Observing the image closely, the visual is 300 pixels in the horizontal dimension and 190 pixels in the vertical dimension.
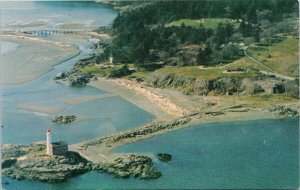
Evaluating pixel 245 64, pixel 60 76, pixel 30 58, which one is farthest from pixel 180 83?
pixel 30 58

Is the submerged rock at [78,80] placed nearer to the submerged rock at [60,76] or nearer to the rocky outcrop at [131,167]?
the submerged rock at [60,76]

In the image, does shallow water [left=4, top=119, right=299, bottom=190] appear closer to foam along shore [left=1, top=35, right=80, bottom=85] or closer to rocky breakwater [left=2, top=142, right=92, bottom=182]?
rocky breakwater [left=2, top=142, right=92, bottom=182]

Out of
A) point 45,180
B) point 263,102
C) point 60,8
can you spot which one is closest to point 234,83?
point 263,102

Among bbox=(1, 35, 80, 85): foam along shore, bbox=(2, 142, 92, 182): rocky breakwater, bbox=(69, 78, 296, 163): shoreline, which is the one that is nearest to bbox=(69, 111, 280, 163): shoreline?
bbox=(69, 78, 296, 163): shoreline

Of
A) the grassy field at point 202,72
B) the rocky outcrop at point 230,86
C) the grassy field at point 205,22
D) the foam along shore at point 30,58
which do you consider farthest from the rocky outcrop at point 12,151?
the grassy field at point 205,22

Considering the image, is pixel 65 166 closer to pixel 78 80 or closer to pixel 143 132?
pixel 143 132

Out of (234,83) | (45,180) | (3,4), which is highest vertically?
(3,4)

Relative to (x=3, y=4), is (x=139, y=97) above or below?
below

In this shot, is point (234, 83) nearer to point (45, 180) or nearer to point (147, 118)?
point (147, 118)
